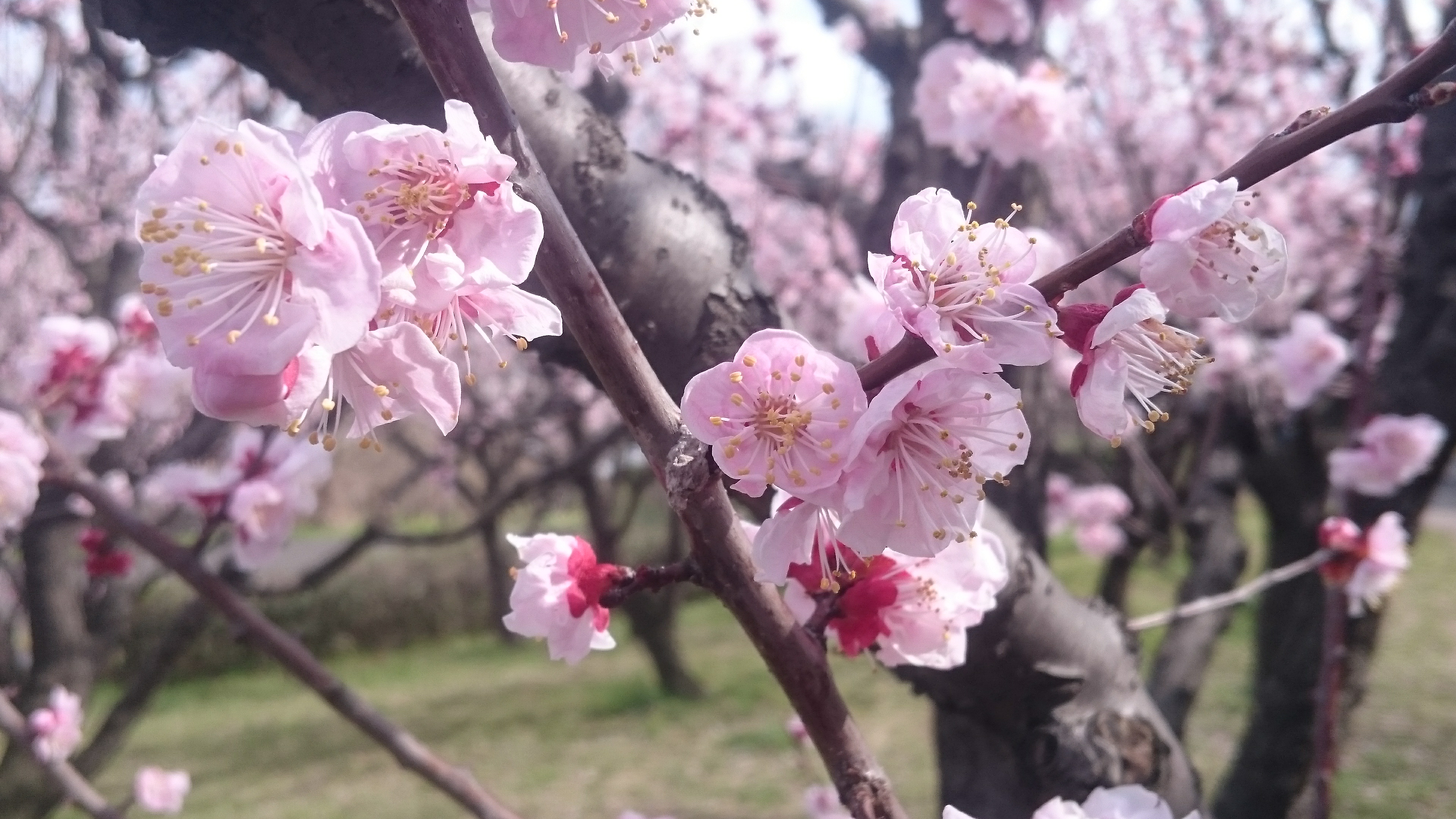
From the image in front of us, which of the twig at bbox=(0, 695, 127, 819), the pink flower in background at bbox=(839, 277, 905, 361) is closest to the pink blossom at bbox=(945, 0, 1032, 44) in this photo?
the pink flower in background at bbox=(839, 277, 905, 361)

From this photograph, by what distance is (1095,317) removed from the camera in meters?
0.65

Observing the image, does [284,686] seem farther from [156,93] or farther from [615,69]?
[615,69]

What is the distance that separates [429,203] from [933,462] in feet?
1.29

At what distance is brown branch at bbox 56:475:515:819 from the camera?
51.6 inches

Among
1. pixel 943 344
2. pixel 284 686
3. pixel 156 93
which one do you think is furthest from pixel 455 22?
pixel 284 686

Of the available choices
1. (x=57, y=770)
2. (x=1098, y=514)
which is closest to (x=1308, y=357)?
(x=1098, y=514)

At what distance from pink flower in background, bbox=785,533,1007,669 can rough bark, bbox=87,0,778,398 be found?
0.34 metres

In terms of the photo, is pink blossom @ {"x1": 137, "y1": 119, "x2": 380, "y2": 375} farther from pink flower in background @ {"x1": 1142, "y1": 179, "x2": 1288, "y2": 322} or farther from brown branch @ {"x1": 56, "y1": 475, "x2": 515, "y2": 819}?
brown branch @ {"x1": 56, "y1": 475, "x2": 515, "y2": 819}

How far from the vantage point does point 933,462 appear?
685 mm

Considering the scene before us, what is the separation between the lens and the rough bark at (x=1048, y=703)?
1178mm

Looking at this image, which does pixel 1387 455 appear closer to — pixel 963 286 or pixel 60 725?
pixel 963 286

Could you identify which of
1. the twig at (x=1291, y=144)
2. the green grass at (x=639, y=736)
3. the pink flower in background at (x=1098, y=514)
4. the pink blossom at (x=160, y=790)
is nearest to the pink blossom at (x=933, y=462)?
the twig at (x=1291, y=144)

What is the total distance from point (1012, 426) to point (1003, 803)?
2.74 ft

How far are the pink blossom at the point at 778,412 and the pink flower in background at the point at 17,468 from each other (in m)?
1.35
